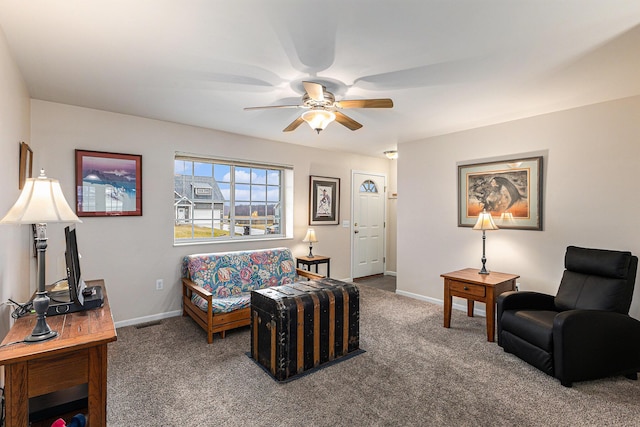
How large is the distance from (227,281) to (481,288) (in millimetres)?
2842

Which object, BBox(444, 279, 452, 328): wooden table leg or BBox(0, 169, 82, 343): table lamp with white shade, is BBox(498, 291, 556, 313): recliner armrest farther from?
BBox(0, 169, 82, 343): table lamp with white shade

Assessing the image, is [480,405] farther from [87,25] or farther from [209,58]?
[87,25]

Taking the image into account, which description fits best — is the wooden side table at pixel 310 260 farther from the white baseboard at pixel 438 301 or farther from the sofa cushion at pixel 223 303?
the sofa cushion at pixel 223 303

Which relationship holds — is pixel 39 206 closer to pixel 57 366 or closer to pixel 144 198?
pixel 57 366

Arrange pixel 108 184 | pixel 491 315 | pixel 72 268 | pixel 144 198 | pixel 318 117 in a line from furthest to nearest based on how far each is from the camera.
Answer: pixel 144 198
pixel 108 184
pixel 491 315
pixel 318 117
pixel 72 268

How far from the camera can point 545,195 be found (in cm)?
348

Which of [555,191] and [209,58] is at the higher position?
[209,58]

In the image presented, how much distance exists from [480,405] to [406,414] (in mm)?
543

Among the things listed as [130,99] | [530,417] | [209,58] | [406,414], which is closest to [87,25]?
[209,58]

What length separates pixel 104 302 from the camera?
206 cm

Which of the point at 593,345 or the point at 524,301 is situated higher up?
the point at 524,301

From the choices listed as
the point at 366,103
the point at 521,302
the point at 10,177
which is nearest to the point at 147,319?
the point at 10,177

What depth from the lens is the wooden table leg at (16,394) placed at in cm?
128

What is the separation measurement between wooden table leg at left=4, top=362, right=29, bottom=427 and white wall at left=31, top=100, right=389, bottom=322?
7.72ft
